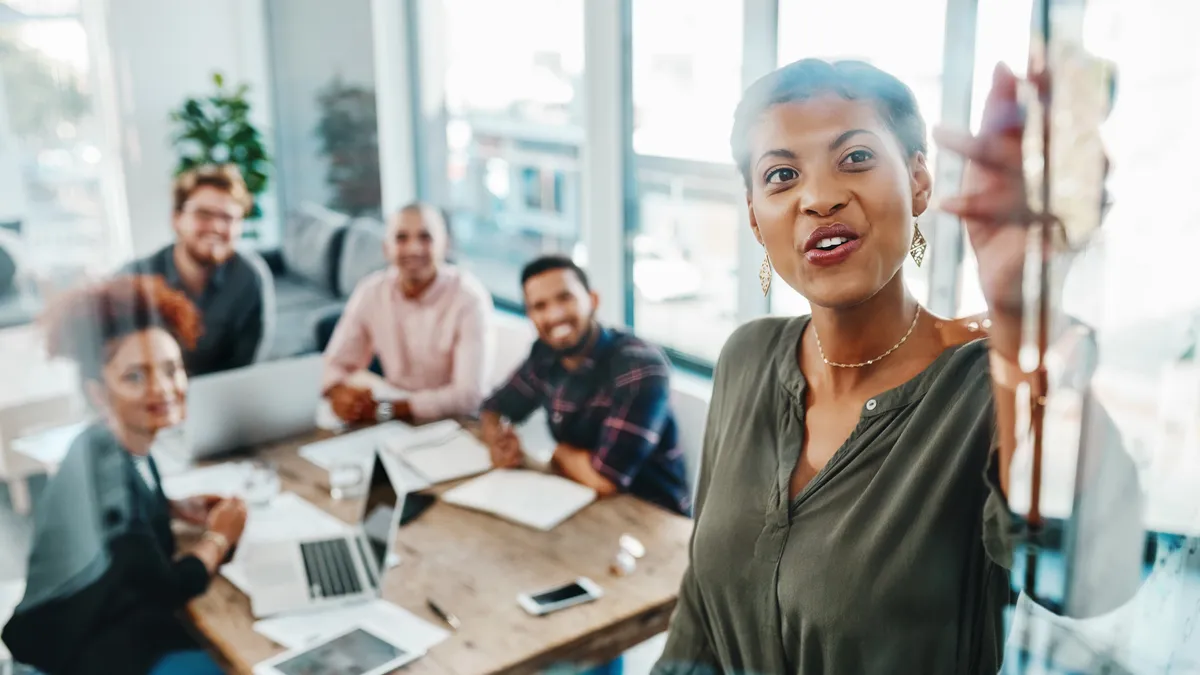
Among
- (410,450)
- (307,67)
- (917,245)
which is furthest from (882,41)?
(307,67)

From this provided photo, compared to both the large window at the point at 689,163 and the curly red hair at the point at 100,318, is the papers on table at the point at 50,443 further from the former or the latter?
the large window at the point at 689,163

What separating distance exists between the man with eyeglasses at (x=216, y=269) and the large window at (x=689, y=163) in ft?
2.77

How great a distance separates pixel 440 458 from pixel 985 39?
1.03 m

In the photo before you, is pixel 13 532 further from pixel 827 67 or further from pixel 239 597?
pixel 827 67

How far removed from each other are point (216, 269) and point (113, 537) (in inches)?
34.9

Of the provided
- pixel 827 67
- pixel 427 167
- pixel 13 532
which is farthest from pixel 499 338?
pixel 827 67

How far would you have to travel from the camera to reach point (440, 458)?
1.37 meters

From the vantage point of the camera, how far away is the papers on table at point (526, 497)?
1170 mm

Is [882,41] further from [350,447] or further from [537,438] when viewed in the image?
[350,447]

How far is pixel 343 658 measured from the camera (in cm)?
91

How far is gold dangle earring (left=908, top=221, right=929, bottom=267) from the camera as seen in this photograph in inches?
20.1

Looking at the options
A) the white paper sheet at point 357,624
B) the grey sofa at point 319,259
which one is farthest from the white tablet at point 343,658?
the grey sofa at point 319,259

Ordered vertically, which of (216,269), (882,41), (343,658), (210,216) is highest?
(882,41)

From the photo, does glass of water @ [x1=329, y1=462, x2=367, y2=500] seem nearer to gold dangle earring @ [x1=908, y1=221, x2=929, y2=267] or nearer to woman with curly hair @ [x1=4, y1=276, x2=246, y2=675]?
woman with curly hair @ [x1=4, y1=276, x2=246, y2=675]
